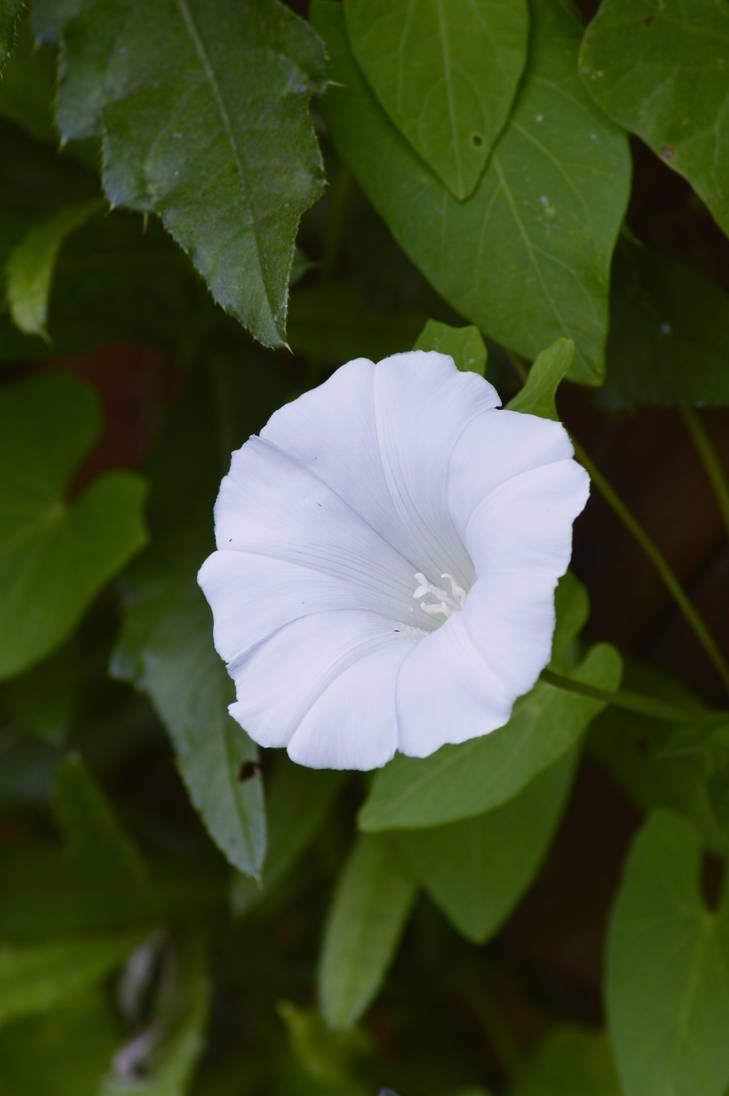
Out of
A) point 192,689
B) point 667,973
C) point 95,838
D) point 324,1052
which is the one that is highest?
point 192,689

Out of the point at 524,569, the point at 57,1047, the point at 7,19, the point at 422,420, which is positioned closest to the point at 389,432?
the point at 422,420

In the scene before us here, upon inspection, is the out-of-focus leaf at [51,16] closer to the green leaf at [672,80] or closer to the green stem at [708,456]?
the green leaf at [672,80]

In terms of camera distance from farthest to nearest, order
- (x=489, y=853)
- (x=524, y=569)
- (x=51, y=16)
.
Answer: (x=489, y=853)
(x=51, y=16)
(x=524, y=569)

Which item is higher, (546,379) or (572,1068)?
(546,379)

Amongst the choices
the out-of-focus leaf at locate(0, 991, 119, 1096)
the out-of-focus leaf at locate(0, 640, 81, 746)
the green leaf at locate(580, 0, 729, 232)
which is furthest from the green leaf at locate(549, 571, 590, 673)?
the out-of-focus leaf at locate(0, 991, 119, 1096)

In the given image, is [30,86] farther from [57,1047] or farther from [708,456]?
[57,1047]

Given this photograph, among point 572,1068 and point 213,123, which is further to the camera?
point 572,1068

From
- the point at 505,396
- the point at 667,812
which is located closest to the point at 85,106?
the point at 505,396

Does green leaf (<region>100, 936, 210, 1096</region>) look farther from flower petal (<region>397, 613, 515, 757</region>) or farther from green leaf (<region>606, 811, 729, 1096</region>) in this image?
flower petal (<region>397, 613, 515, 757</region>)
